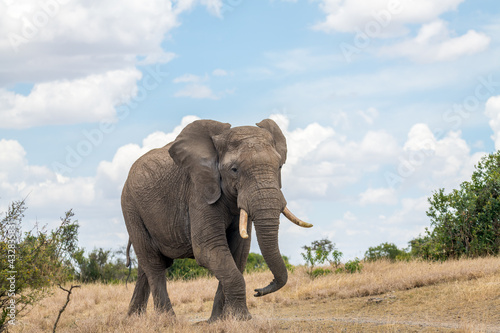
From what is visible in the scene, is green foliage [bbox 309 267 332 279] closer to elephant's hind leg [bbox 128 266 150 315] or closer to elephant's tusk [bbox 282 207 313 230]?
elephant's hind leg [bbox 128 266 150 315]

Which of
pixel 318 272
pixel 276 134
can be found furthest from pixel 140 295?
pixel 318 272

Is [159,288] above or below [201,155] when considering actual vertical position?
below

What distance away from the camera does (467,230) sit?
21062 mm

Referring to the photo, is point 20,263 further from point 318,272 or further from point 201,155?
point 318,272

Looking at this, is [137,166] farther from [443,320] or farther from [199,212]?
[443,320]

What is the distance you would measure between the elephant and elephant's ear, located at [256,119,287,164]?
20 millimetres

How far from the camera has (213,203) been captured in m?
10.8

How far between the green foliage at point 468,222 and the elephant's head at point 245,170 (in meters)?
11.9

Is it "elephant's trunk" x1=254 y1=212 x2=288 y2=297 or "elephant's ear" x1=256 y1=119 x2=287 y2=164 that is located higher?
"elephant's ear" x1=256 y1=119 x2=287 y2=164

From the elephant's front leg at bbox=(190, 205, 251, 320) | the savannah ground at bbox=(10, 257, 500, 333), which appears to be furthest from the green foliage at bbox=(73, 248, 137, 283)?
the elephant's front leg at bbox=(190, 205, 251, 320)

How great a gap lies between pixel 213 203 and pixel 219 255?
903 mm

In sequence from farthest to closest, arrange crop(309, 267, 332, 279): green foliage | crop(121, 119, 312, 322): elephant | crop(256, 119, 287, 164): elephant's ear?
1. crop(309, 267, 332, 279): green foliage
2. crop(256, 119, 287, 164): elephant's ear
3. crop(121, 119, 312, 322): elephant

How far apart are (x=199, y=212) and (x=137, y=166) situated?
2.89 meters

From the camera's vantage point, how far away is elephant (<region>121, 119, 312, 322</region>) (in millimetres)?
10125
